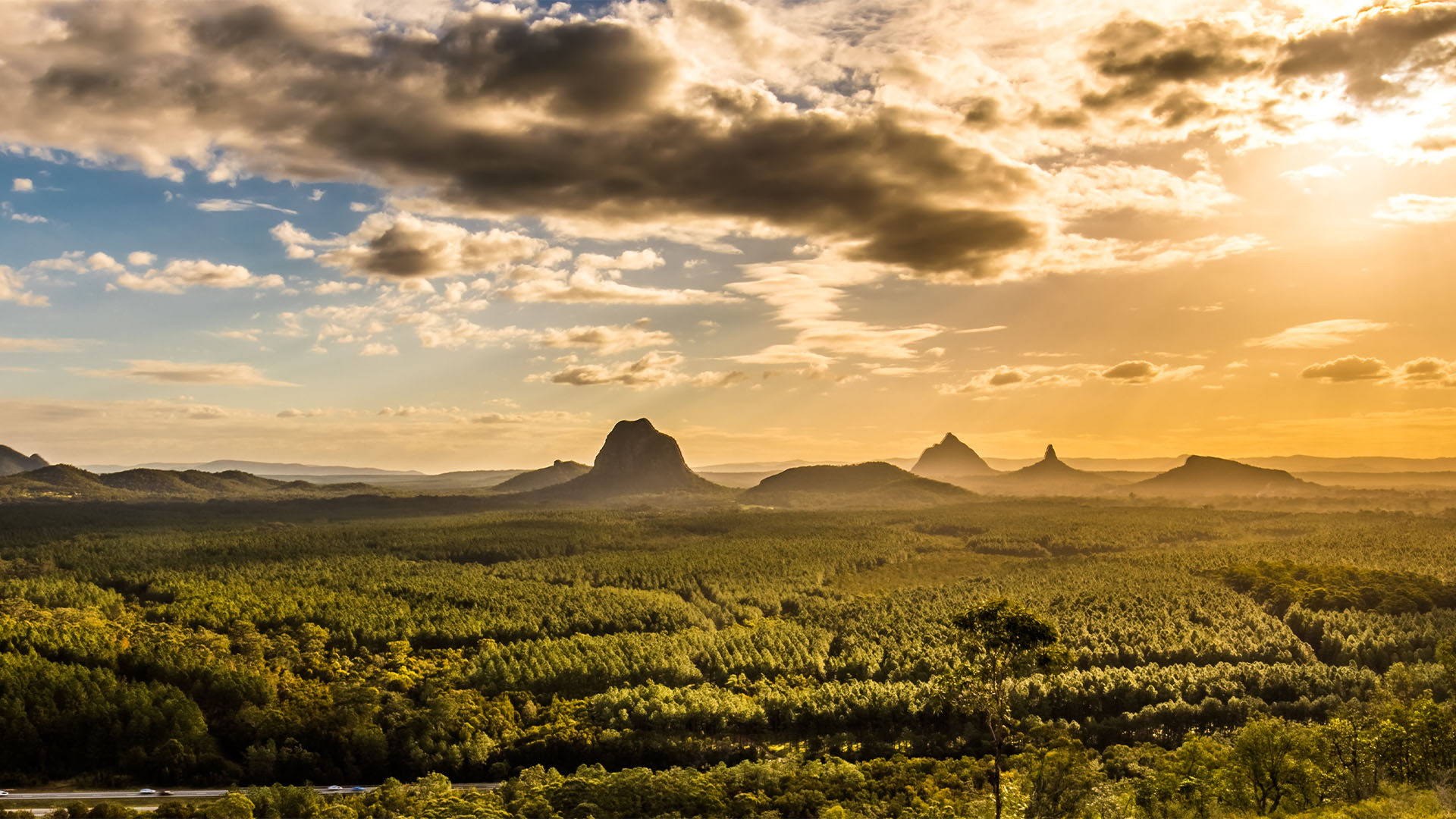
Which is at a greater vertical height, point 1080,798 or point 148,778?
point 1080,798

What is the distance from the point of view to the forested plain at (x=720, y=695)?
2272 inches

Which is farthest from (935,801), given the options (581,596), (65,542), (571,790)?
(65,542)

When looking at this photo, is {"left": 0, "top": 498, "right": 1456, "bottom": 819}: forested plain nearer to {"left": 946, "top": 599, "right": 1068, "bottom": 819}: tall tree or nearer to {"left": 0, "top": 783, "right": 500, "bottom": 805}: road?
{"left": 946, "top": 599, "right": 1068, "bottom": 819}: tall tree

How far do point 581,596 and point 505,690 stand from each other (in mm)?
47876

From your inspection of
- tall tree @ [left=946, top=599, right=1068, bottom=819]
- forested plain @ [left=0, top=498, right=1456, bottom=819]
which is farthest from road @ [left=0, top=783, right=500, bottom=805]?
tall tree @ [left=946, top=599, right=1068, bottom=819]

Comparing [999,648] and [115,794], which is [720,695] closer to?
[999,648]

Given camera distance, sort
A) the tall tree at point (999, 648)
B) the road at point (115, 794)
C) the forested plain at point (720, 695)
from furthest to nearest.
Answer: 1. the road at point (115, 794)
2. the forested plain at point (720, 695)
3. the tall tree at point (999, 648)

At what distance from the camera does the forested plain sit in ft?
189

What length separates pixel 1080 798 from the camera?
51.9 meters

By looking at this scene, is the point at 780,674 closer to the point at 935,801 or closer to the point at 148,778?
the point at 935,801

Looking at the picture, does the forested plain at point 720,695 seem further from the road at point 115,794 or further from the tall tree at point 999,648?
the road at point 115,794

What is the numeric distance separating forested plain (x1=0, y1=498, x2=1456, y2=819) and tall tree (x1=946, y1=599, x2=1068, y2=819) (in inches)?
64.0

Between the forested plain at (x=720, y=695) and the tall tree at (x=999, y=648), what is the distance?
1625mm

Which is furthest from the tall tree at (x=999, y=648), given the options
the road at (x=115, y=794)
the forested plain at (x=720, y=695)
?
the road at (x=115, y=794)
